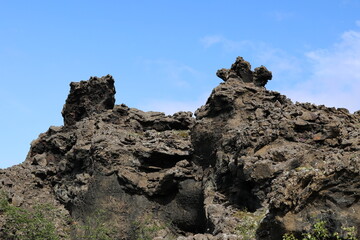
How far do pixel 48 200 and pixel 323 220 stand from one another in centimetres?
4552

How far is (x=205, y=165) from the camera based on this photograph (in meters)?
57.7

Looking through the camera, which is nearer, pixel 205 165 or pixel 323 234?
pixel 323 234

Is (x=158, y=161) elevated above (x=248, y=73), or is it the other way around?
(x=248, y=73)

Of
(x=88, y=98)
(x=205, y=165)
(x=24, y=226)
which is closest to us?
(x=24, y=226)

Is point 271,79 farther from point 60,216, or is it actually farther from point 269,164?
point 60,216

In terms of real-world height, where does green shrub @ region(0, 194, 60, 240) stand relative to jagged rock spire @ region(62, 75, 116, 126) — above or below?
below

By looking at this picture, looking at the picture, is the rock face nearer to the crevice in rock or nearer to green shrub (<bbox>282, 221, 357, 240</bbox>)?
the crevice in rock

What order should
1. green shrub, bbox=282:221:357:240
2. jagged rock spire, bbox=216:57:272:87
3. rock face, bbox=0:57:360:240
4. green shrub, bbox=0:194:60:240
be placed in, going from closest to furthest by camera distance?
green shrub, bbox=282:221:357:240 < rock face, bbox=0:57:360:240 < green shrub, bbox=0:194:60:240 < jagged rock spire, bbox=216:57:272:87

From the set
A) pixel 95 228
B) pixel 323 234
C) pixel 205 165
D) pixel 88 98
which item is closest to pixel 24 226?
pixel 95 228

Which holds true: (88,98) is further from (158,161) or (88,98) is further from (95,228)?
(95,228)

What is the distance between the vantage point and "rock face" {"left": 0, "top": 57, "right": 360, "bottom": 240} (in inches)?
1073

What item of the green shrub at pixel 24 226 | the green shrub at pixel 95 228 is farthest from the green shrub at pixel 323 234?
the green shrub at pixel 24 226

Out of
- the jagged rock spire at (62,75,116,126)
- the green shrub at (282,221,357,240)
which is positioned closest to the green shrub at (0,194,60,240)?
the jagged rock spire at (62,75,116,126)

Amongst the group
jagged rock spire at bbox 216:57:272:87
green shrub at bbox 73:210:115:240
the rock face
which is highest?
jagged rock spire at bbox 216:57:272:87
